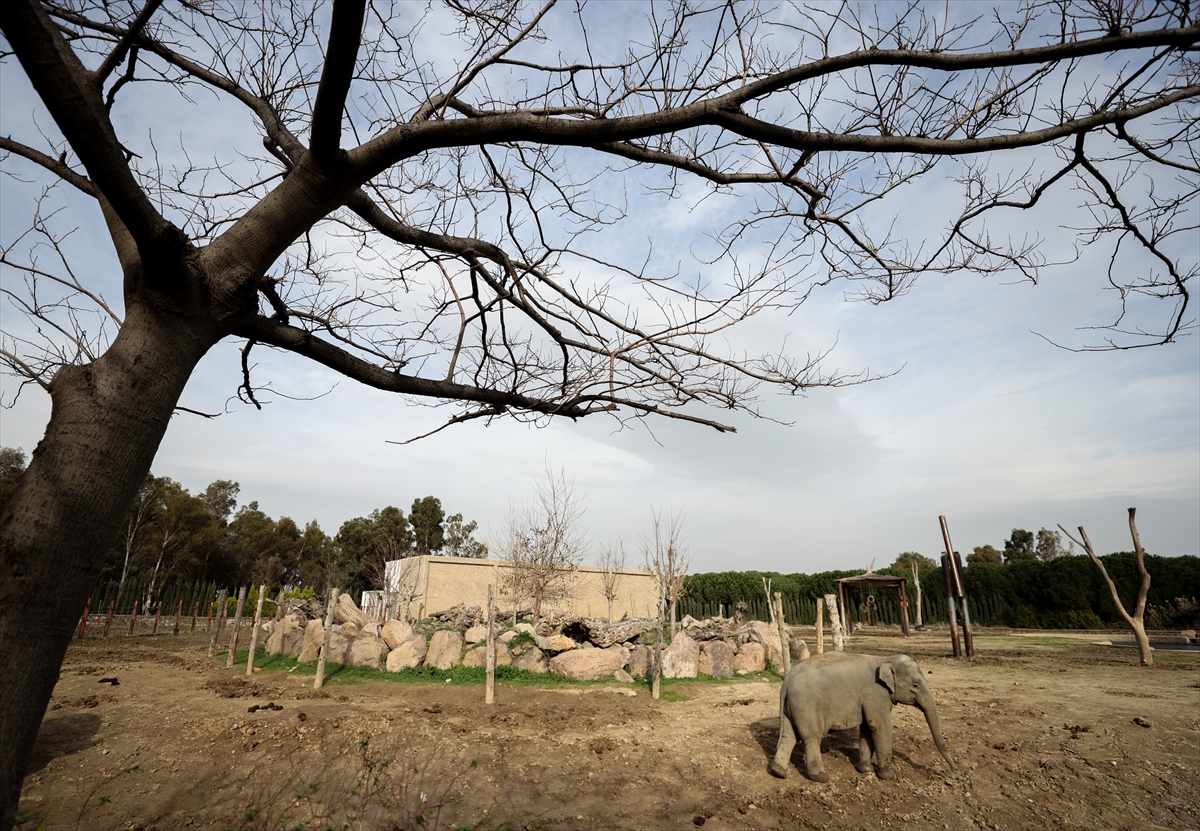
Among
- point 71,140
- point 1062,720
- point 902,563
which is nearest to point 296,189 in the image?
point 71,140

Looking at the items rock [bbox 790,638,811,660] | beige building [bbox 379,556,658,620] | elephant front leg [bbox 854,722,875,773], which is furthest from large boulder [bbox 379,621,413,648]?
elephant front leg [bbox 854,722,875,773]

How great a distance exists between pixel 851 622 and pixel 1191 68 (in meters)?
23.2

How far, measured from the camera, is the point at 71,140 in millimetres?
1578

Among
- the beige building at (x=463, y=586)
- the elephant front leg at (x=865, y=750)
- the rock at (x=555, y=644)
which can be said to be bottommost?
the elephant front leg at (x=865, y=750)

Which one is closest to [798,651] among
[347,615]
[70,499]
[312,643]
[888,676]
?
[888,676]

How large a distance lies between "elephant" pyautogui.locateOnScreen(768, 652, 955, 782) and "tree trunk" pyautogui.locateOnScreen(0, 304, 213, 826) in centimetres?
563

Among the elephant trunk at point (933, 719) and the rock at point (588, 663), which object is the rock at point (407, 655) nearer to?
the rock at point (588, 663)

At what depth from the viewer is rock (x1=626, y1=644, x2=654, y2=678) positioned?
37.3 ft

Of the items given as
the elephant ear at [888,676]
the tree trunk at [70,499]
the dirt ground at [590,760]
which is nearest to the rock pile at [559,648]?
the dirt ground at [590,760]

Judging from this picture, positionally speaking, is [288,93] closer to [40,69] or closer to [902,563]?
[40,69]

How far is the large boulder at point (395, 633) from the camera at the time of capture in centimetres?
1295

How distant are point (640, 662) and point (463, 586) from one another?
14483mm

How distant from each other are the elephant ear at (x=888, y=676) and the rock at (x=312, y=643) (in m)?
11.5

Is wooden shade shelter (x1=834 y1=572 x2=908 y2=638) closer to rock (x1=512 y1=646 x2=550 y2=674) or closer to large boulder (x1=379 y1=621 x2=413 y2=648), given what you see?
rock (x1=512 y1=646 x2=550 y2=674)
